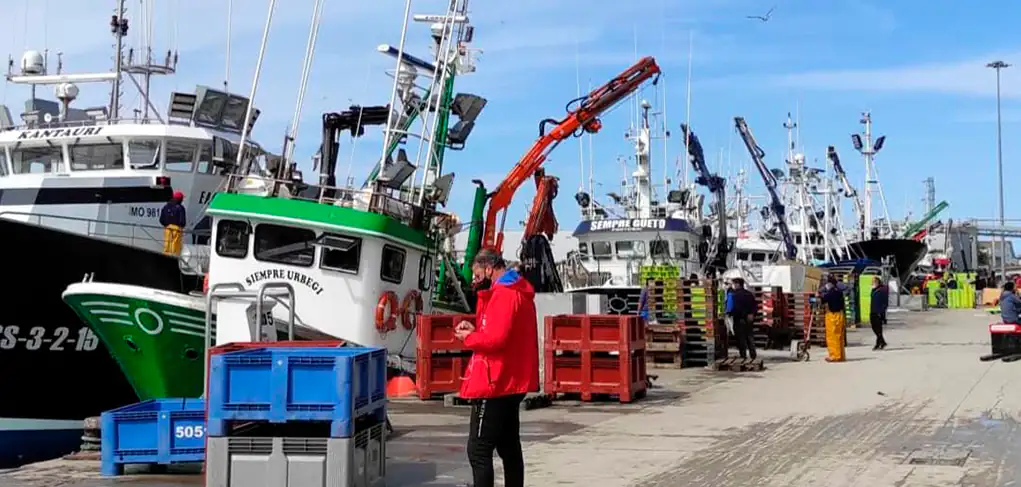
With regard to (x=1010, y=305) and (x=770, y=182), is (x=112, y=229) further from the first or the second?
(x=770, y=182)

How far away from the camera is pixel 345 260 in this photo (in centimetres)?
1292

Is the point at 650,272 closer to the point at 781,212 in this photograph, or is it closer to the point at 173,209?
the point at 173,209

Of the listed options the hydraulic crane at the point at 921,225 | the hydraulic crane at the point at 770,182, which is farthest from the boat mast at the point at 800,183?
the hydraulic crane at the point at 921,225

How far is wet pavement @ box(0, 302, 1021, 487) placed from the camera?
7.83m

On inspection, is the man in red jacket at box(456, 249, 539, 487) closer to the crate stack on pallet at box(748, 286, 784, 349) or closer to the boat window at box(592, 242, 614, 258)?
the crate stack on pallet at box(748, 286, 784, 349)

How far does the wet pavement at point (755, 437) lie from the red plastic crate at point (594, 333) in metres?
0.74

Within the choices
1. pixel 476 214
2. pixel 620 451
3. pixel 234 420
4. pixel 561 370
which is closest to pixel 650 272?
pixel 476 214

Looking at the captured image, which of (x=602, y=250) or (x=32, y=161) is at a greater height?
(x=32, y=161)

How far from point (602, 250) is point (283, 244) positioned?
18.6 meters

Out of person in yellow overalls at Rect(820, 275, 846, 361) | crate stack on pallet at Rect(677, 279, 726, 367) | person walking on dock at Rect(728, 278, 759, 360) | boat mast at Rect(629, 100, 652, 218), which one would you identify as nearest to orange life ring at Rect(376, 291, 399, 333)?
crate stack on pallet at Rect(677, 279, 726, 367)

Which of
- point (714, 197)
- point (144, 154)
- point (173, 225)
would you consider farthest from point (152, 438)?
point (714, 197)

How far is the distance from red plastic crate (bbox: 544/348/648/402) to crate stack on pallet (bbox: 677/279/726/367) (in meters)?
5.11

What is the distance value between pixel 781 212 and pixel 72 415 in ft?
128

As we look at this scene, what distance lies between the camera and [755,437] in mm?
9844
